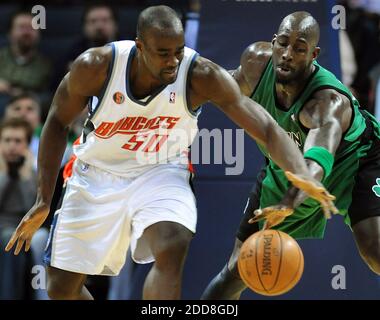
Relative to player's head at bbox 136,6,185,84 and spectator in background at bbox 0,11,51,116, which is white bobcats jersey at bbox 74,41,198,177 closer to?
player's head at bbox 136,6,185,84

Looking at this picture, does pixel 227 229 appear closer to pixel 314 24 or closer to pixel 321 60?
pixel 321 60

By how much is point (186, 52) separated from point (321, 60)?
178cm

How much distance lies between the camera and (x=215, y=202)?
21.0ft

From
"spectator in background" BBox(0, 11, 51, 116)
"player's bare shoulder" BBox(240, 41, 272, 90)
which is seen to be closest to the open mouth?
"player's bare shoulder" BBox(240, 41, 272, 90)

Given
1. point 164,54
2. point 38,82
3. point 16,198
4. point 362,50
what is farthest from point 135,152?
point 362,50

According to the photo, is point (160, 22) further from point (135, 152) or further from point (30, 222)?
point (30, 222)

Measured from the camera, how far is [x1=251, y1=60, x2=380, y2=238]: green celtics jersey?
17.5 feet

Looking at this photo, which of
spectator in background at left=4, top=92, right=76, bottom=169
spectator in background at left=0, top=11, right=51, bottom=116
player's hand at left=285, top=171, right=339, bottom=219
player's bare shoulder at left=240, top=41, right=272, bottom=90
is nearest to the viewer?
player's hand at left=285, top=171, right=339, bottom=219

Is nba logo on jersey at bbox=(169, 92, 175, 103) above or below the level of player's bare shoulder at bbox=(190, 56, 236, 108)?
below

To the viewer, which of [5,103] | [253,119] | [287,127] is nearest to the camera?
[253,119]

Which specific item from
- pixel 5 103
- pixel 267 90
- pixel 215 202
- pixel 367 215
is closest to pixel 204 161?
pixel 215 202

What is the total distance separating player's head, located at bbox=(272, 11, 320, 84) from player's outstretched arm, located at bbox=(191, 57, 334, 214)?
0.54 metres

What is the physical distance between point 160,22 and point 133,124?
584 millimetres

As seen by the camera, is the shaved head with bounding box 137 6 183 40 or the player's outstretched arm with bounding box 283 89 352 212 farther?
the player's outstretched arm with bounding box 283 89 352 212
